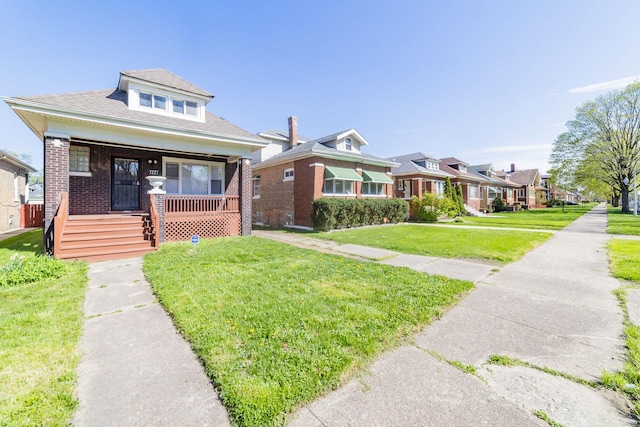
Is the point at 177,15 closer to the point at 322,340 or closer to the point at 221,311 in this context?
the point at 221,311

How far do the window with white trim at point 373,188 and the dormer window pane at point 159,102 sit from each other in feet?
44.7

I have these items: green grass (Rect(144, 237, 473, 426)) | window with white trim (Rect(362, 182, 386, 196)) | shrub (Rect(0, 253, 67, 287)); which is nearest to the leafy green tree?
window with white trim (Rect(362, 182, 386, 196))

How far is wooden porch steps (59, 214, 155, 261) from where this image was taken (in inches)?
298

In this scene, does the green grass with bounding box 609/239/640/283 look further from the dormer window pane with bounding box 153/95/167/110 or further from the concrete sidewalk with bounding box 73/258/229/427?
the dormer window pane with bounding box 153/95/167/110

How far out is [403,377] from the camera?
2.59 metres

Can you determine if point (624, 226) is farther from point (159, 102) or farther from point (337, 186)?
point (159, 102)

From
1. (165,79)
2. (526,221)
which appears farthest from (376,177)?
(165,79)

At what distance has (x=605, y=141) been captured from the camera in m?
30.2

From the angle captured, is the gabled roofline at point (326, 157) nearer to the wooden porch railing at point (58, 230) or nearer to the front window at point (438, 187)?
the front window at point (438, 187)

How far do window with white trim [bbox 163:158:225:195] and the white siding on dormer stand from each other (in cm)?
204

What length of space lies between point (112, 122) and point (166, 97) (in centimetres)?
327

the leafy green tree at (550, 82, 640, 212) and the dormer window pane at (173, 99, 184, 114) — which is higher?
the leafy green tree at (550, 82, 640, 212)

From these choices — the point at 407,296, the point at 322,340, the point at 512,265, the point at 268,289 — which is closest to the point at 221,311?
the point at 268,289

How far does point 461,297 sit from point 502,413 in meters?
2.88
